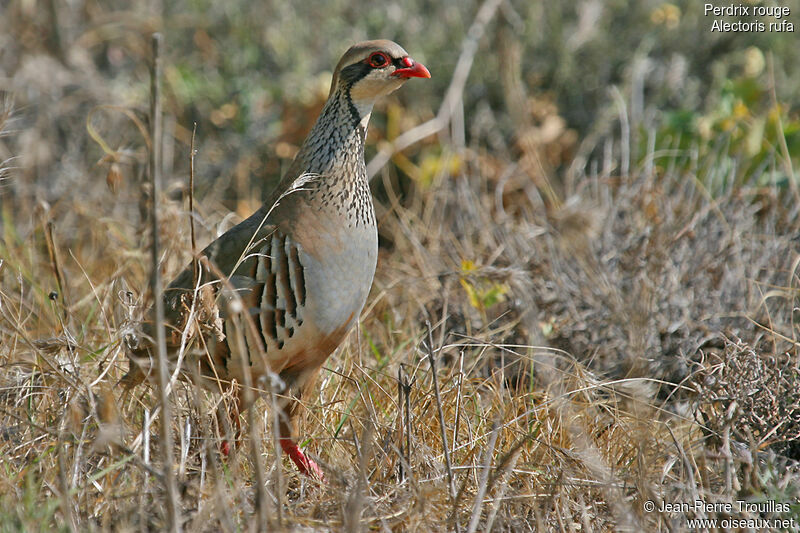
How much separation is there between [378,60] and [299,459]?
1314 mm

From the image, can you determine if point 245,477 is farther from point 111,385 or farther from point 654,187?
point 654,187

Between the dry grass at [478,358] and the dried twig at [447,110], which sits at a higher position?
the dried twig at [447,110]

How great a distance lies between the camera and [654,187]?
377 cm

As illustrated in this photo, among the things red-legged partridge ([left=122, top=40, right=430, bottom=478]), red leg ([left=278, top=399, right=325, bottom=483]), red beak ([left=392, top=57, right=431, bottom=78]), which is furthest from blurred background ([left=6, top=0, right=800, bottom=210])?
red leg ([left=278, top=399, right=325, bottom=483])

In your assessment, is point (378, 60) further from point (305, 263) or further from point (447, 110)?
point (447, 110)

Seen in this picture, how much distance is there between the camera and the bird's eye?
2.91m

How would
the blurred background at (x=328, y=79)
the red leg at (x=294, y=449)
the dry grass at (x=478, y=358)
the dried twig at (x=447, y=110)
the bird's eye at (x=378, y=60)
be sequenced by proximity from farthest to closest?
the blurred background at (x=328, y=79) < the dried twig at (x=447, y=110) < the bird's eye at (x=378, y=60) < the red leg at (x=294, y=449) < the dry grass at (x=478, y=358)

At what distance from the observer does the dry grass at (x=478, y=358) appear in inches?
87.7

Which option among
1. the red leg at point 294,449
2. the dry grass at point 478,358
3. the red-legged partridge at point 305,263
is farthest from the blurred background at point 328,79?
the red leg at point 294,449

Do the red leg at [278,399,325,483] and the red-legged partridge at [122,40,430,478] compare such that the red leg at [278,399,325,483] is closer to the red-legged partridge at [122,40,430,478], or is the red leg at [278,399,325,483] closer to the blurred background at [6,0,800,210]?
the red-legged partridge at [122,40,430,478]

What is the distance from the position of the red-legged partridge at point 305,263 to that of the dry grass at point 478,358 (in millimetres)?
148

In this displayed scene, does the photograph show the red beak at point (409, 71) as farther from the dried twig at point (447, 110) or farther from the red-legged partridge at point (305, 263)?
the dried twig at point (447, 110)

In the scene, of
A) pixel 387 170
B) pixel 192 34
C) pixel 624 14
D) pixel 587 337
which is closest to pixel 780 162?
pixel 587 337

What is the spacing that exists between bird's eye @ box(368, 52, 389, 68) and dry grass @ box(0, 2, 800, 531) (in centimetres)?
80
